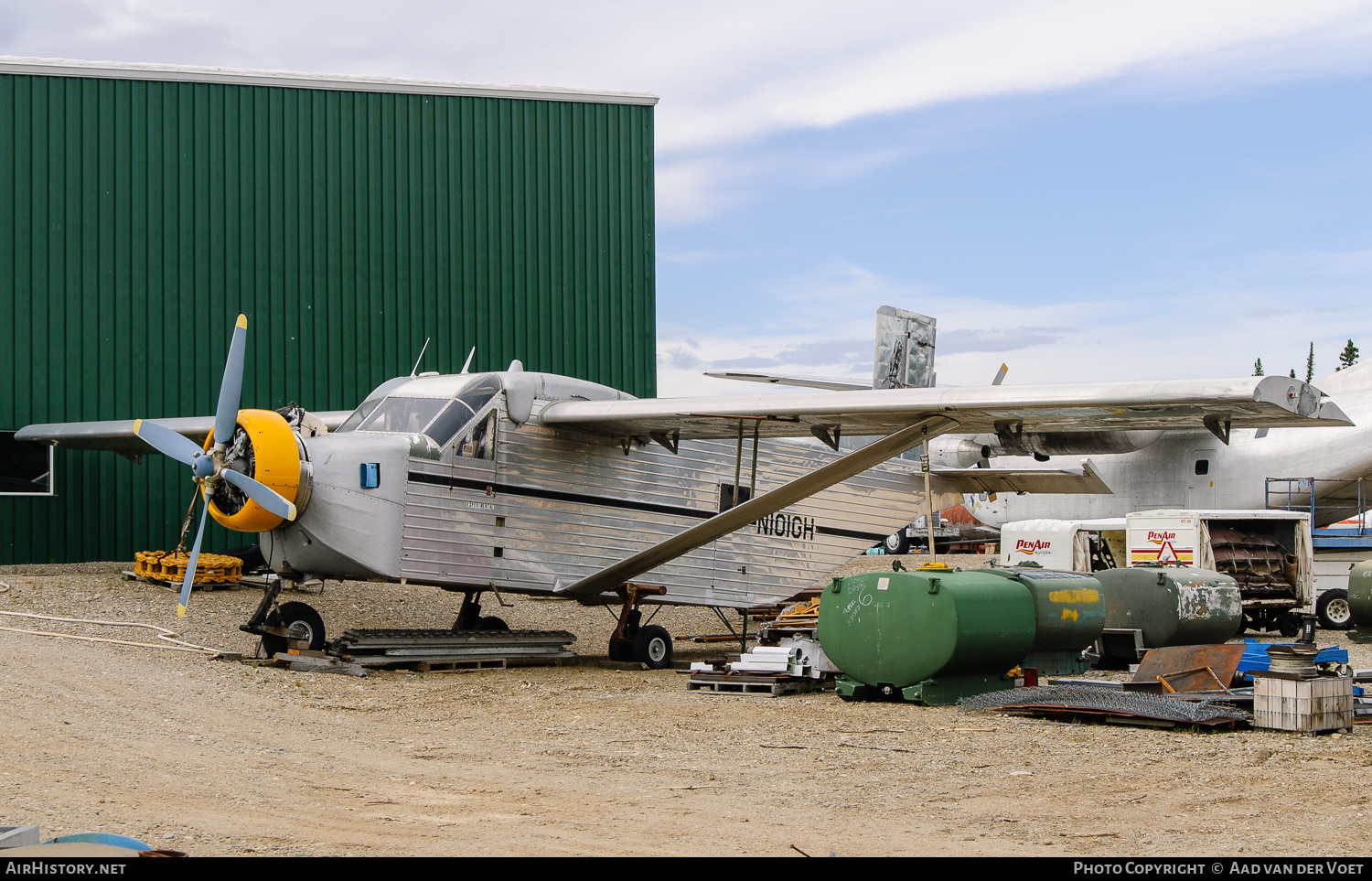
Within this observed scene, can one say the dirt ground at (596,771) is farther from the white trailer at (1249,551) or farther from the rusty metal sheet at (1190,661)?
the white trailer at (1249,551)

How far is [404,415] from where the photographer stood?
523 inches

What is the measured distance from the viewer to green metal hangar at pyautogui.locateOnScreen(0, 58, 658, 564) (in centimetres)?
1945

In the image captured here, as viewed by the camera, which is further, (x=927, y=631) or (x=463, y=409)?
(x=463, y=409)

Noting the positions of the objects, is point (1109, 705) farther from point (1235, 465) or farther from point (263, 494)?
point (1235, 465)

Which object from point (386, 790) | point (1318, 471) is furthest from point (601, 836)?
point (1318, 471)

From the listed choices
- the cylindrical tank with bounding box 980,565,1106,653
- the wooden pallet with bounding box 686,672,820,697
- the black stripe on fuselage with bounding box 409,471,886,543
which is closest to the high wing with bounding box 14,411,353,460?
the black stripe on fuselage with bounding box 409,471,886,543

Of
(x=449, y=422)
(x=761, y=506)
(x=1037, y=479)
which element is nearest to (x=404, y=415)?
(x=449, y=422)

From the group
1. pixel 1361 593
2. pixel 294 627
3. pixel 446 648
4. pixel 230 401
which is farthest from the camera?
pixel 1361 593

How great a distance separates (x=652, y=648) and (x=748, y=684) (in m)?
2.94

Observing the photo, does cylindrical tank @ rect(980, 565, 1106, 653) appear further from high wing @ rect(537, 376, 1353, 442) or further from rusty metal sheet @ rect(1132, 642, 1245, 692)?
high wing @ rect(537, 376, 1353, 442)

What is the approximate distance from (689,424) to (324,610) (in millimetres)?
6599

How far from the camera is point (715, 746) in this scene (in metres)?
8.84

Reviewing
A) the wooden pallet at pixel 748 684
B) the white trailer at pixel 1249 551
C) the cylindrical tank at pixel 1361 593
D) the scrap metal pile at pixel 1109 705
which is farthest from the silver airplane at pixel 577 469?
the cylindrical tank at pixel 1361 593

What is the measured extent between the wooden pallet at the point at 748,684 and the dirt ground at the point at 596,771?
30 cm
